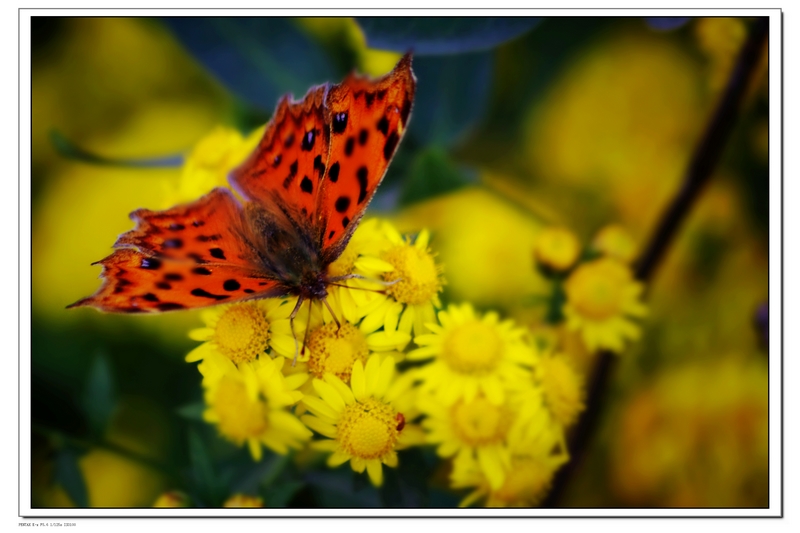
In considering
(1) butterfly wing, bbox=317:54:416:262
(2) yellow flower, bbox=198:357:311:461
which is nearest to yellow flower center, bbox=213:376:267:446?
(2) yellow flower, bbox=198:357:311:461

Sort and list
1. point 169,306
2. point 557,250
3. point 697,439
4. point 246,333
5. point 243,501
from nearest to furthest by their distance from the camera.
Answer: point 169,306
point 246,333
point 243,501
point 557,250
point 697,439

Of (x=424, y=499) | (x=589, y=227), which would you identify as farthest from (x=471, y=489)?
(x=589, y=227)

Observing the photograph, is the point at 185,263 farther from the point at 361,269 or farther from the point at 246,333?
the point at 361,269

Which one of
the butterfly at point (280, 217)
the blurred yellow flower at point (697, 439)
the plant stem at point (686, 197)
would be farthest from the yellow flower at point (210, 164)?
the blurred yellow flower at point (697, 439)

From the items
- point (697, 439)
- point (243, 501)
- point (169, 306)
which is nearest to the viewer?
point (169, 306)

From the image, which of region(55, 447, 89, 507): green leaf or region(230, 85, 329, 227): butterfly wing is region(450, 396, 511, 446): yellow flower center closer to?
region(230, 85, 329, 227): butterfly wing

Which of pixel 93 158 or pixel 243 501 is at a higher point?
pixel 93 158
